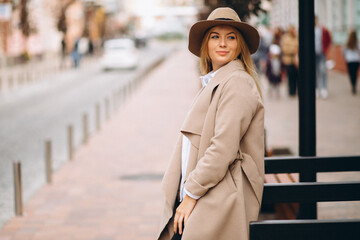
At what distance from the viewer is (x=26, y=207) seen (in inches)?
259

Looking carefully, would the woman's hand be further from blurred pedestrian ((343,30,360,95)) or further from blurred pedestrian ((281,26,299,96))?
blurred pedestrian ((343,30,360,95))

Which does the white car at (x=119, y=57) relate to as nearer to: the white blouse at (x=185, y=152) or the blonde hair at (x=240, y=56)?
the blonde hair at (x=240, y=56)

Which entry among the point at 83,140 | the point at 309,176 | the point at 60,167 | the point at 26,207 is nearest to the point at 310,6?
the point at 309,176

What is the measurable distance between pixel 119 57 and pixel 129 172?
2432 cm

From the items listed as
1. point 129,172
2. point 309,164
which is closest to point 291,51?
point 129,172

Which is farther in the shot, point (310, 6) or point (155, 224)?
point (155, 224)

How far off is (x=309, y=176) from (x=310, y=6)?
119 cm

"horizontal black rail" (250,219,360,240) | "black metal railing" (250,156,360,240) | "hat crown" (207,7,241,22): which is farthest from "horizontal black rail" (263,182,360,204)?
"hat crown" (207,7,241,22)

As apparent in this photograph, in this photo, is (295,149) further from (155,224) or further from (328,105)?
(328,105)

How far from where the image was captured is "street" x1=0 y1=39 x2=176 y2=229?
8.62 metres

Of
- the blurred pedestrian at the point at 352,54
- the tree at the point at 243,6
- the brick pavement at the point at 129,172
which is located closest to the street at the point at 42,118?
the brick pavement at the point at 129,172

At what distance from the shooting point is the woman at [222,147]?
2.80 m

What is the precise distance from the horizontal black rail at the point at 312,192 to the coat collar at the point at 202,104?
27.3 inches

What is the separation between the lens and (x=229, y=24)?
3.04 m
